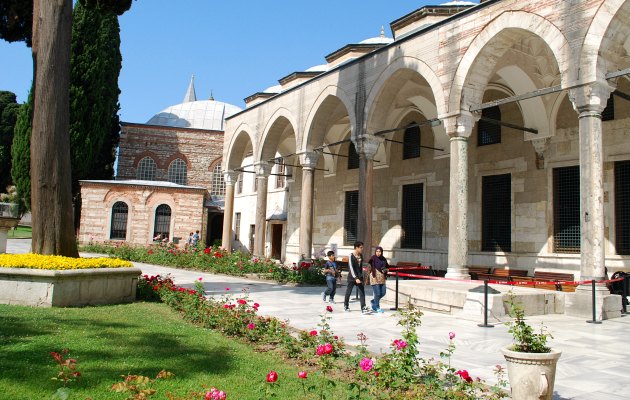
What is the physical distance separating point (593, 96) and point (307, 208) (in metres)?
9.40

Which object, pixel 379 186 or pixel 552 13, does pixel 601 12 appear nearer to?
pixel 552 13

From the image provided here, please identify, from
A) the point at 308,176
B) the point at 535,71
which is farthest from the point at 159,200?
the point at 535,71

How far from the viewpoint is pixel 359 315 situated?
8.42 metres

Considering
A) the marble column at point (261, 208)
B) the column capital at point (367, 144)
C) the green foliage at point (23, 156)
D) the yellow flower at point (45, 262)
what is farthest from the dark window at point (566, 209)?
the green foliage at point (23, 156)

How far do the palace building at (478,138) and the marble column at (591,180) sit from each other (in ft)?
0.08

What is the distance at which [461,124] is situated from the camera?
37.3 feet

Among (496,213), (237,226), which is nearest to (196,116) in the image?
(237,226)

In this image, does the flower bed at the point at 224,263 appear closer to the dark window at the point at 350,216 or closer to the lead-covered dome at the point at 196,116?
the dark window at the point at 350,216

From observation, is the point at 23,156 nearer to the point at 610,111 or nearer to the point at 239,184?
the point at 239,184

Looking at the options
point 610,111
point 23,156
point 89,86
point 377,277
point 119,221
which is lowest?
point 377,277

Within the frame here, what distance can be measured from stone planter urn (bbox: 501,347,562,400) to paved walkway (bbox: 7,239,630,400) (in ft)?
2.36

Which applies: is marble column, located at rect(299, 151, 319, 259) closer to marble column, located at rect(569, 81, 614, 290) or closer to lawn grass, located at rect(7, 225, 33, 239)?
marble column, located at rect(569, 81, 614, 290)

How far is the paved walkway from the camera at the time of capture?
452 cm

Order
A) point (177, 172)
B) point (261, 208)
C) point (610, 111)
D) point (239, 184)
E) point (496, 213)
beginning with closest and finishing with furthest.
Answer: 1. point (610, 111)
2. point (496, 213)
3. point (261, 208)
4. point (239, 184)
5. point (177, 172)
